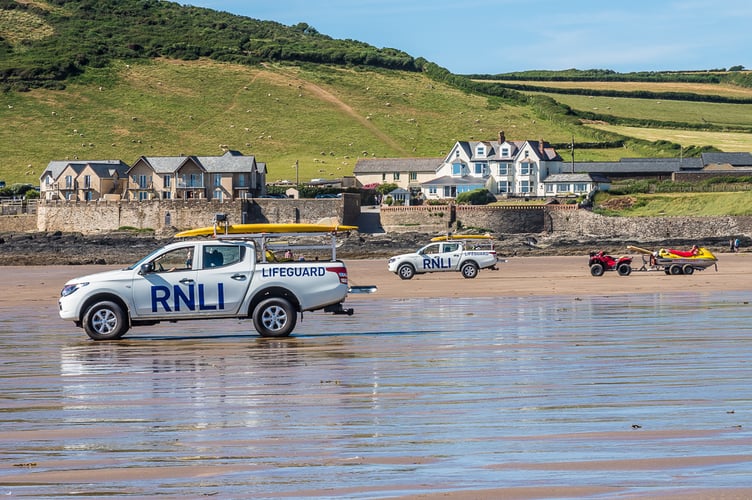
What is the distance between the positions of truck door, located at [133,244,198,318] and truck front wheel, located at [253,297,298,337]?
1121mm

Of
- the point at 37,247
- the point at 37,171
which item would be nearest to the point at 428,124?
the point at 37,171

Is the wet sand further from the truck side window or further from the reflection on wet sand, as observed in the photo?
the truck side window

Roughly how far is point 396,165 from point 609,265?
77.1m

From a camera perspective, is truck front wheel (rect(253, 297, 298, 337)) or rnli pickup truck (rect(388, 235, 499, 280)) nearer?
truck front wheel (rect(253, 297, 298, 337))

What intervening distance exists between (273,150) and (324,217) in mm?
37318

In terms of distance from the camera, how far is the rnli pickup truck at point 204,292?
18.8 meters

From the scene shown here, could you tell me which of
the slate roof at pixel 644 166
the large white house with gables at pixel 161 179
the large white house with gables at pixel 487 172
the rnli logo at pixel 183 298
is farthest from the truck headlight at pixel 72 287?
the slate roof at pixel 644 166

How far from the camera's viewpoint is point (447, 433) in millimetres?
9344

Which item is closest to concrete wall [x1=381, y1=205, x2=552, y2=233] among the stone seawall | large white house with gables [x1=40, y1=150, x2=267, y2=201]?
the stone seawall

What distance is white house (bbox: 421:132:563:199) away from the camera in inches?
4200

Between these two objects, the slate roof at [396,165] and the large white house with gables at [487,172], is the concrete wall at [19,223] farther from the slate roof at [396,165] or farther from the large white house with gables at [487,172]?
the slate roof at [396,165]

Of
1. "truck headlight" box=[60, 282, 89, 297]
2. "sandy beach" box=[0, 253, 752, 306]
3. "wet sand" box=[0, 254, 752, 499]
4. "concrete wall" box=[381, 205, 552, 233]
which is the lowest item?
"wet sand" box=[0, 254, 752, 499]

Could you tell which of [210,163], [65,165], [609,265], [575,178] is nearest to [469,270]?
[609,265]

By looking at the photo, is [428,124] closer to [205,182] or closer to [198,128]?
[198,128]
